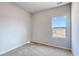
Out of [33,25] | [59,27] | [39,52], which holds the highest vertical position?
[33,25]

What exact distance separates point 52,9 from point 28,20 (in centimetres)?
167

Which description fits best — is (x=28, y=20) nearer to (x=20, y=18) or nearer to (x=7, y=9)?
(x=20, y=18)

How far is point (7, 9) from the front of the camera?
12.0ft

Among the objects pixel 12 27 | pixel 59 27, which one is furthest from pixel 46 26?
pixel 12 27

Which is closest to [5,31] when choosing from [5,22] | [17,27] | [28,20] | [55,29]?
[5,22]

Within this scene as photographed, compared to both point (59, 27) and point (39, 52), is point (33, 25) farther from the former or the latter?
point (39, 52)

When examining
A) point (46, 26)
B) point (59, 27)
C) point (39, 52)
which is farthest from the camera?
point (46, 26)

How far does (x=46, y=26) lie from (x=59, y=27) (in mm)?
794

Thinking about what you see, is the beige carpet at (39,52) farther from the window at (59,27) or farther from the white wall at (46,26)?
the window at (59,27)

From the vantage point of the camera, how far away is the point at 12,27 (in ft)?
12.9

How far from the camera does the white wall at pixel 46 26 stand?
13.1 feet

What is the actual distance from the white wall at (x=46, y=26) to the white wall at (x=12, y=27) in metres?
0.52

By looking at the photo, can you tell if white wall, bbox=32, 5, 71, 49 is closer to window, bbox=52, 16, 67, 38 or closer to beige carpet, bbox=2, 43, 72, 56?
window, bbox=52, 16, 67, 38

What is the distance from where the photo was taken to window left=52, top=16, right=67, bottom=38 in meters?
4.06
